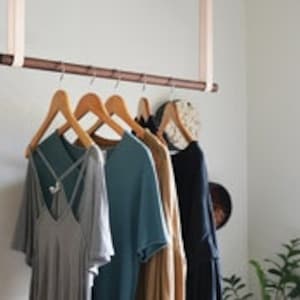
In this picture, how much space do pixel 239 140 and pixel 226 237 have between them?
0.47 metres

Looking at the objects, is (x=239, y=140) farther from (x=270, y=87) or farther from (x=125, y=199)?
(x=125, y=199)

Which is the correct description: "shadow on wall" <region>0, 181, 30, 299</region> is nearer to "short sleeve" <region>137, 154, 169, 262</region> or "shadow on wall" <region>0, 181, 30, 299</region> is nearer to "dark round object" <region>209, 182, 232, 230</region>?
"short sleeve" <region>137, 154, 169, 262</region>

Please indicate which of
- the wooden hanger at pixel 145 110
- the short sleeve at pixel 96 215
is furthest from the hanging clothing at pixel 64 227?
the wooden hanger at pixel 145 110

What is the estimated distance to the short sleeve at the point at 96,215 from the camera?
1444mm

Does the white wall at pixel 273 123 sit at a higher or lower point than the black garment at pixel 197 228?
higher

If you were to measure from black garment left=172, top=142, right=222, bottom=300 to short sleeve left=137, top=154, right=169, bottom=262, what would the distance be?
0.58 ft

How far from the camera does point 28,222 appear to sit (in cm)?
174

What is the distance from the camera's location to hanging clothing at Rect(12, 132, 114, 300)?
57.8 inches

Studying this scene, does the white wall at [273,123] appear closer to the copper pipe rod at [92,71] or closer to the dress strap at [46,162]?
the copper pipe rod at [92,71]

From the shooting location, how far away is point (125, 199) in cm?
157

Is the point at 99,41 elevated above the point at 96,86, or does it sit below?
above

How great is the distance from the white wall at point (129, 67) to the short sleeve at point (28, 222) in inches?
7.2

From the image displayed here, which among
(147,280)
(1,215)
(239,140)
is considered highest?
(239,140)

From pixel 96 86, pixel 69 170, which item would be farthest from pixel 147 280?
pixel 96 86
